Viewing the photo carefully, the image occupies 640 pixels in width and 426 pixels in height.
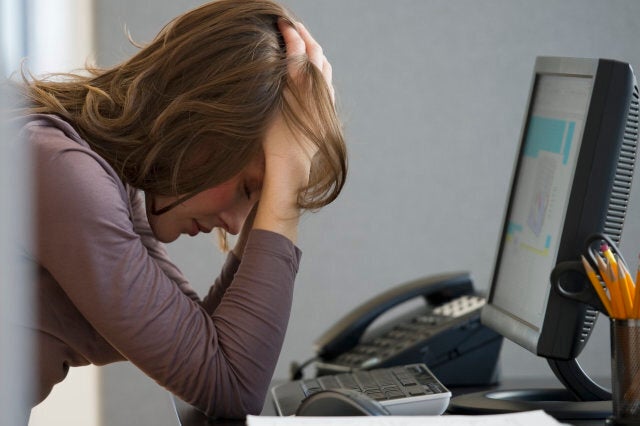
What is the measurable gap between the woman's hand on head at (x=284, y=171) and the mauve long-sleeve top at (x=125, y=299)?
0.02 m

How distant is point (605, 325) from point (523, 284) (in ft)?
4.50

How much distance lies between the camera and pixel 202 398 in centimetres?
82

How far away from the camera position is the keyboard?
0.76 m

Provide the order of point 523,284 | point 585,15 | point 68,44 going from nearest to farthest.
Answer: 1. point 523,284
2. point 68,44
3. point 585,15

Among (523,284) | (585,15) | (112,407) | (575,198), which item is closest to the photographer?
(575,198)

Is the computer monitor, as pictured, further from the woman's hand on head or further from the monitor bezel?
the woman's hand on head

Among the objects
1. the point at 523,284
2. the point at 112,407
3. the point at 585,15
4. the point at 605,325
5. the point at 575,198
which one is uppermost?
the point at 585,15

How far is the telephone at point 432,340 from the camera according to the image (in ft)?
3.43

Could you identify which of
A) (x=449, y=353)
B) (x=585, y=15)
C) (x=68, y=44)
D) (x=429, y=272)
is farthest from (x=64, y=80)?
(x=585, y=15)

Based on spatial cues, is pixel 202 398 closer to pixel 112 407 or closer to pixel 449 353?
pixel 449 353

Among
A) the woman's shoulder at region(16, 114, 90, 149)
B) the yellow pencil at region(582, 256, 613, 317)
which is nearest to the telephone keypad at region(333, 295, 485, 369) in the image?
the yellow pencil at region(582, 256, 613, 317)

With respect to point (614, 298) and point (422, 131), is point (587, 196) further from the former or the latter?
point (422, 131)

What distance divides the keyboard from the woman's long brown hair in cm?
19

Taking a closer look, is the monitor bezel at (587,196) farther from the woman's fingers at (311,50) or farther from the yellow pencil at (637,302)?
the woman's fingers at (311,50)
